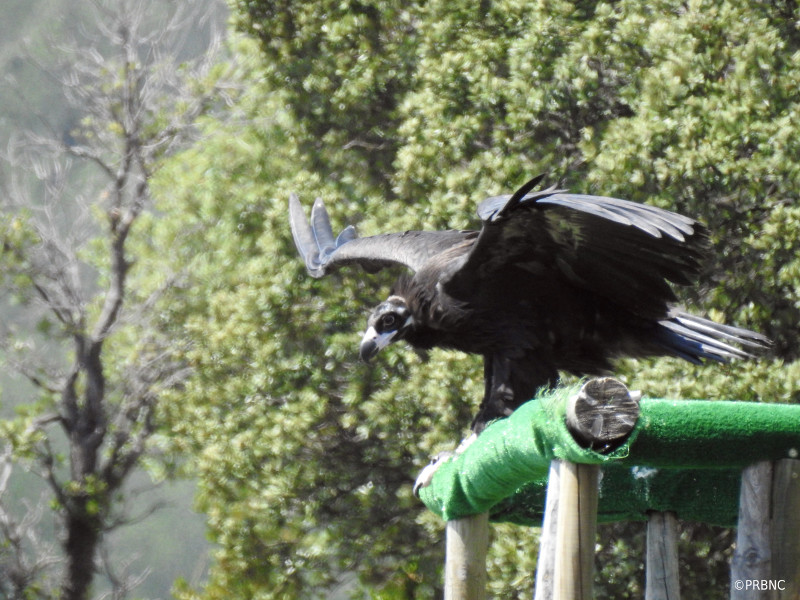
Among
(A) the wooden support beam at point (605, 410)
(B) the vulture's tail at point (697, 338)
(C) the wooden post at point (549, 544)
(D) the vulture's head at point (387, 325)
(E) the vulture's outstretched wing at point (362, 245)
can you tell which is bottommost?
(C) the wooden post at point (549, 544)

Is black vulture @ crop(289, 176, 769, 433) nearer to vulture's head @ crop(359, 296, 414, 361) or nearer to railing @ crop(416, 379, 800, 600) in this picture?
vulture's head @ crop(359, 296, 414, 361)

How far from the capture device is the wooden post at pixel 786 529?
66.1 inches

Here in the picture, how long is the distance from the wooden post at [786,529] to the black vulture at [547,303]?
159 centimetres

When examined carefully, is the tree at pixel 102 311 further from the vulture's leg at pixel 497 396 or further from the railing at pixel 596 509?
the railing at pixel 596 509

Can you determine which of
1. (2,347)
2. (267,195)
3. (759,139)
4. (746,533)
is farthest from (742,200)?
(2,347)

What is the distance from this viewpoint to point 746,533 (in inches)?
68.4

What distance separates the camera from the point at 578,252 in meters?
3.46

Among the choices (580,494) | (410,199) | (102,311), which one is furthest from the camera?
(102,311)

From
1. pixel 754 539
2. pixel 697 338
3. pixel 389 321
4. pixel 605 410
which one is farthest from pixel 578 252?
pixel 605 410

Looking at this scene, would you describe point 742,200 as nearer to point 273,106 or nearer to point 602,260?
point 602,260

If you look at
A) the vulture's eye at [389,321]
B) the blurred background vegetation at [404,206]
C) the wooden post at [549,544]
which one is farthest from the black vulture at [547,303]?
the wooden post at [549,544]

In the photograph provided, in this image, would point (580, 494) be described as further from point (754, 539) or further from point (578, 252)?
point (578, 252)

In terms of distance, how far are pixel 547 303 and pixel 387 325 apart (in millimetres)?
640

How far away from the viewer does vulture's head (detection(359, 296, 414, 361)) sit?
3.92 meters
